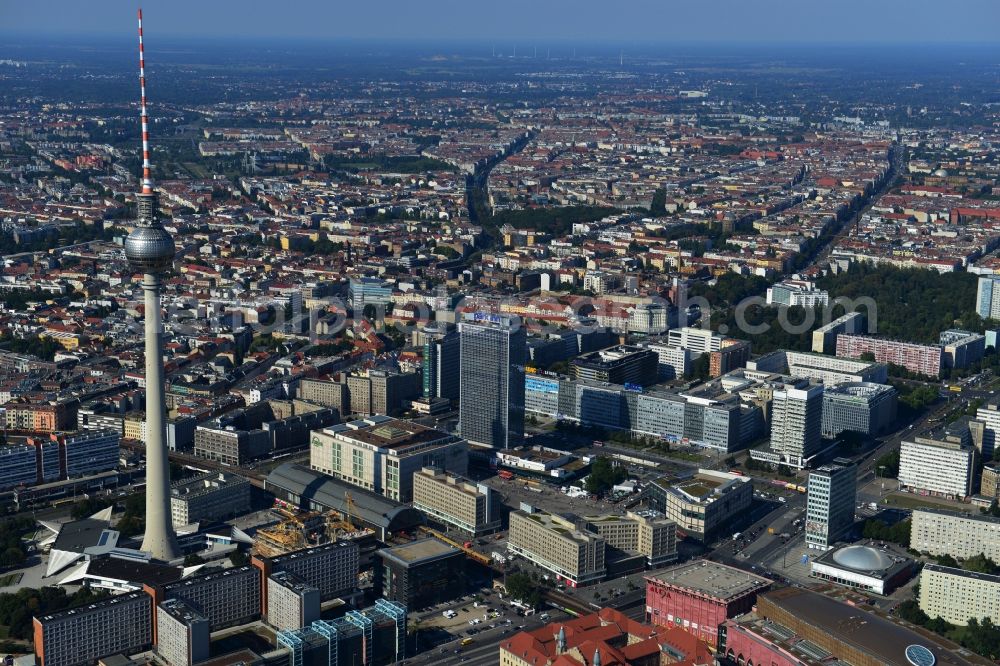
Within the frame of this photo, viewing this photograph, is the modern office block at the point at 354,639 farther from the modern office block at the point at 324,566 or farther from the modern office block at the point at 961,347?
the modern office block at the point at 961,347

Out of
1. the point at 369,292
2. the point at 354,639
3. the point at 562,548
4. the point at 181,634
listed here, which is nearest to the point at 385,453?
the point at 562,548

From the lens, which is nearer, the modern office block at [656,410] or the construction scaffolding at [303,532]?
the construction scaffolding at [303,532]

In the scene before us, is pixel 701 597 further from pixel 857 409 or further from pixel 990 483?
pixel 857 409

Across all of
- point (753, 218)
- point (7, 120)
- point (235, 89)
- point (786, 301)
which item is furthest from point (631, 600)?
point (235, 89)

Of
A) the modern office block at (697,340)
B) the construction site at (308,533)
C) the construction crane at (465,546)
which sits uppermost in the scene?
the modern office block at (697,340)

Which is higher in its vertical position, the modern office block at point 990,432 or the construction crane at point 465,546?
the modern office block at point 990,432

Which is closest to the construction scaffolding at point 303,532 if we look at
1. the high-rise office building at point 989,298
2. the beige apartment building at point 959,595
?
the beige apartment building at point 959,595

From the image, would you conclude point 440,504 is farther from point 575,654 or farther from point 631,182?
point 631,182
